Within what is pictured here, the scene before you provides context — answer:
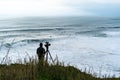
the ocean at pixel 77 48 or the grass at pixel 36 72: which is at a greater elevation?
the grass at pixel 36 72

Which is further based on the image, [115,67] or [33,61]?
[115,67]

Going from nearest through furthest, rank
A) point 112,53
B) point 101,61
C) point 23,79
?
point 23,79
point 101,61
point 112,53

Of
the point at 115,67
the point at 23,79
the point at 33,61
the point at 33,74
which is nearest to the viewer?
the point at 23,79

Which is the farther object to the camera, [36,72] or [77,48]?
[77,48]

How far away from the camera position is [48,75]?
7684 millimetres

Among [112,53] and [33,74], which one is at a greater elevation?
[33,74]

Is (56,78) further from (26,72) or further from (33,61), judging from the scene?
(26,72)

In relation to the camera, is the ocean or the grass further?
the ocean

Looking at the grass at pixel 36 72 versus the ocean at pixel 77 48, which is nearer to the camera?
the grass at pixel 36 72

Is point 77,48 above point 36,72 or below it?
below

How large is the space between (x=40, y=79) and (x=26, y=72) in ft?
3.10

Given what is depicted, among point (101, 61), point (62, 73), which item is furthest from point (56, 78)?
point (101, 61)

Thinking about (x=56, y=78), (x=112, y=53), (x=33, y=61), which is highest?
(x=33, y=61)

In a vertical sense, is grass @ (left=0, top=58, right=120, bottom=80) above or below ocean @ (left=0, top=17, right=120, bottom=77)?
Result: above
